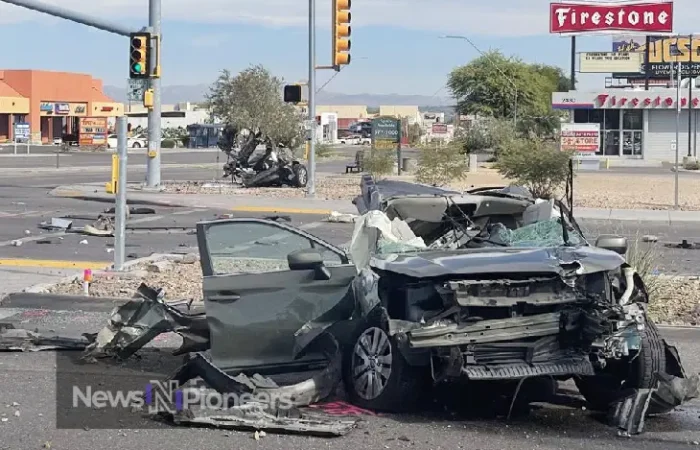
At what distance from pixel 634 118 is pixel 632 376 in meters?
65.4

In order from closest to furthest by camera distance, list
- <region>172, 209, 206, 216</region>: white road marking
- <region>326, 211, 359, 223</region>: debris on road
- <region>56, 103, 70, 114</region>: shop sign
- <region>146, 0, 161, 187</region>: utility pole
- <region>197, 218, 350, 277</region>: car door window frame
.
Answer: <region>197, 218, 350, 277</region>: car door window frame
<region>326, 211, 359, 223</region>: debris on road
<region>172, 209, 206, 216</region>: white road marking
<region>146, 0, 161, 187</region>: utility pole
<region>56, 103, 70, 114</region>: shop sign

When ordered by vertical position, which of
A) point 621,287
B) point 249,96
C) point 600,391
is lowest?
point 600,391

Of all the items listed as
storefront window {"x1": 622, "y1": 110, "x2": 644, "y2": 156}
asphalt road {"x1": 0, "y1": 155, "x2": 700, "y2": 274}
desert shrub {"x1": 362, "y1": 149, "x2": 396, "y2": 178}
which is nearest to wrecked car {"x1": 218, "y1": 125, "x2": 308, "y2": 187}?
desert shrub {"x1": 362, "y1": 149, "x2": 396, "y2": 178}

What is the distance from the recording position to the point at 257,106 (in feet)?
116

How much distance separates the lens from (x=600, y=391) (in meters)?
7.52

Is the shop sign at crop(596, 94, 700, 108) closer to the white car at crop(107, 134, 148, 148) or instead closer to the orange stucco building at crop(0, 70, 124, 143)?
the white car at crop(107, 134, 148, 148)

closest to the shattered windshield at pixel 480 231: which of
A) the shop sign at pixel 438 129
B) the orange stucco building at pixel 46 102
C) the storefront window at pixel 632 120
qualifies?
the shop sign at pixel 438 129

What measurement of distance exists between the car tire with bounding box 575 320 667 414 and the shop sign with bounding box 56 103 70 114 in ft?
310

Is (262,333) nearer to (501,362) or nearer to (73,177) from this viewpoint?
(501,362)

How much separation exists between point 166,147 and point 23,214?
2785 inches

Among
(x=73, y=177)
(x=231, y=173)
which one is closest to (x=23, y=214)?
(x=231, y=173)

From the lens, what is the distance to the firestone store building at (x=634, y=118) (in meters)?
68.3

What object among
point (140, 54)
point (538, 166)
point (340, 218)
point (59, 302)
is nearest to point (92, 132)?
point (140, 54)

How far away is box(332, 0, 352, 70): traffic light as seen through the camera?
26000mm
